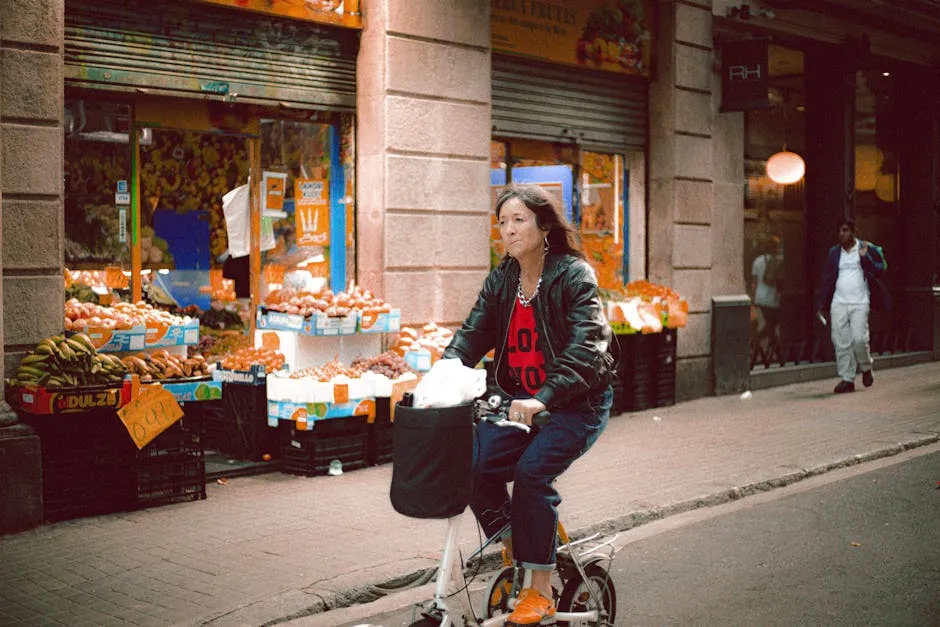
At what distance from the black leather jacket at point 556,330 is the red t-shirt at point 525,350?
43 mm

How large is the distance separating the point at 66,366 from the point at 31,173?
1.39 metres

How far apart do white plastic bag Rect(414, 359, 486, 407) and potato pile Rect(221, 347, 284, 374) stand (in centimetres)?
551

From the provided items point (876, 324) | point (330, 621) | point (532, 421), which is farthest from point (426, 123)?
point (876, 324)

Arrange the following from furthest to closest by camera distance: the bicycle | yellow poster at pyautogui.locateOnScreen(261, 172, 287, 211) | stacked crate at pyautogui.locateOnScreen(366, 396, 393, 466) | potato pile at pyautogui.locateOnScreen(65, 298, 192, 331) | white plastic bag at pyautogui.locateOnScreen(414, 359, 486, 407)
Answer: yellow poster at pyautogui.locateOnScreen(261, 172, 287, 211) → stacked crate at pyautogui.locateOnScreen(366, 396, 393, 466) → potato pile at pyautogui.locateOnScreen(65, 298, 192, 331) → the bicycle → white plastic bag at pyautogui.locateOnScreen(414, 359, 486, 407)

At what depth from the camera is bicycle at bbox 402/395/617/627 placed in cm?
423

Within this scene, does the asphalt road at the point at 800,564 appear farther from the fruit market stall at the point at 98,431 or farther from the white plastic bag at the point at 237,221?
the white plastic bag at the point at 237,221

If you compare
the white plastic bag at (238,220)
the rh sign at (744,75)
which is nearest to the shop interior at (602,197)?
the rh sign at (744,75)

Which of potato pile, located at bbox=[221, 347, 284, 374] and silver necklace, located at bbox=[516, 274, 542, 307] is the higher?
silver necklace, located at bbox=[516, 274, 542, 307]

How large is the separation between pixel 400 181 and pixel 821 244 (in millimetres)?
8589

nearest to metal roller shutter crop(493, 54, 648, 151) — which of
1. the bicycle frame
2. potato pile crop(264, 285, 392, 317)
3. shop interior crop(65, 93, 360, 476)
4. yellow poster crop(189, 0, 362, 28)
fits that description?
yellow poster crop(189, 0, 362, 28)

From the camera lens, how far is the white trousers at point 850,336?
556 inches

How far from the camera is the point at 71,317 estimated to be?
26.9 feet

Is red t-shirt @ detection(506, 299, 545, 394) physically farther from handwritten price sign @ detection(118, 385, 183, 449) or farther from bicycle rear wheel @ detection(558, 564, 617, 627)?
handwritten price sign @ detection(118, 385, 183, 449)

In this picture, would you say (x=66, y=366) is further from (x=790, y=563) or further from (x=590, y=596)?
(x=790, y=563)
